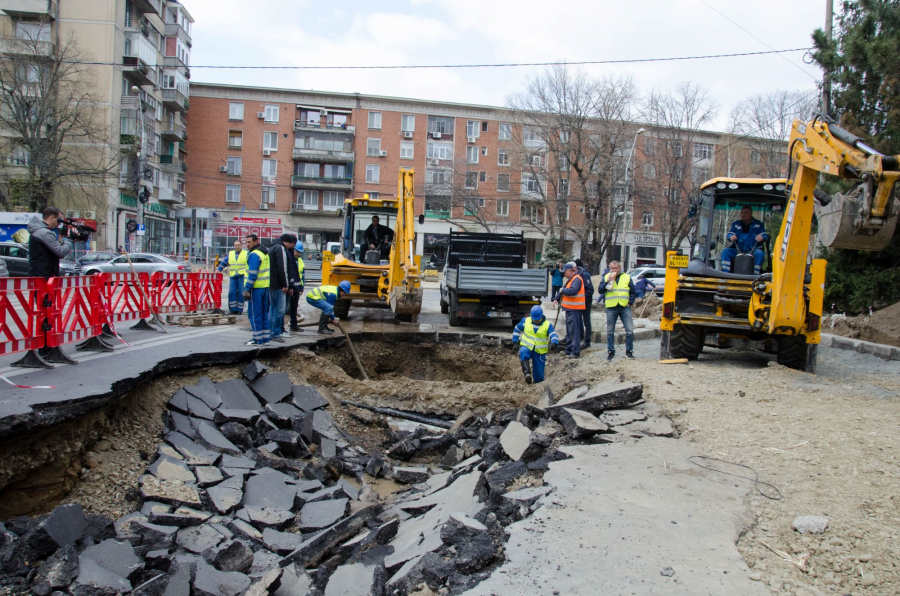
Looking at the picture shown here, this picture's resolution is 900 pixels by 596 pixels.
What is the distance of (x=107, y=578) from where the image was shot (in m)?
3.98

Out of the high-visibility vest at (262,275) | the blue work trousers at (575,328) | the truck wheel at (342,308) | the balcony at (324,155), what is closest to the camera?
the high-visibility vest at (262,275)

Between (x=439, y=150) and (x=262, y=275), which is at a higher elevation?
(x=439, y=150)

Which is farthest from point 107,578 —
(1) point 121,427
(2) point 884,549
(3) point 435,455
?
(2) point 884,549

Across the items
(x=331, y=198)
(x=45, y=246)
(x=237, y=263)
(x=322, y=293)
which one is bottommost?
(x=322, y=293)

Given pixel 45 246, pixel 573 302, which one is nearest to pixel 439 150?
pixel 573 302

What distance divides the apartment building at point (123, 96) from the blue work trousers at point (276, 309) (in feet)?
72.0

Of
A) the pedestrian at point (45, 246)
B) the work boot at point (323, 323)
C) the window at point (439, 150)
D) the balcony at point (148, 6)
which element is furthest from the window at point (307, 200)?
the pedestrian at point (45, 246)

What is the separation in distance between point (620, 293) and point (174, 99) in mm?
40138

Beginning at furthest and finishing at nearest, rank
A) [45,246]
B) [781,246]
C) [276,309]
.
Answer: [276,309], [781,246], [45,246]

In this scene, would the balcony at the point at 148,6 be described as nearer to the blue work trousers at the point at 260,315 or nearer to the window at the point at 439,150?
the window at the point at 439,150

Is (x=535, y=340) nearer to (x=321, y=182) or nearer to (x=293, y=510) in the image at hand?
(x=293, y=510)

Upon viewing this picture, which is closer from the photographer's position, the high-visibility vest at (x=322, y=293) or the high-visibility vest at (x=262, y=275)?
the high-visibility vest at (x=262, y=275)

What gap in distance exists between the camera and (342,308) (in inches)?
546

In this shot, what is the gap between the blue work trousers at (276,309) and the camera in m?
9.30
